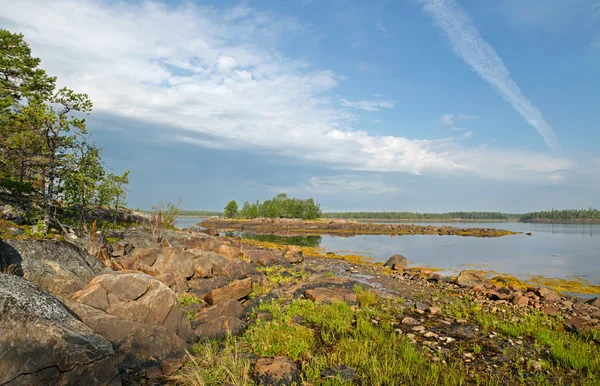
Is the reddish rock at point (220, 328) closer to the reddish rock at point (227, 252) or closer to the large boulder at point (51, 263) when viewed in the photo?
the large boulder at point (51, 263)

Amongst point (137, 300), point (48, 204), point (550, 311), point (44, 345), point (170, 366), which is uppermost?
point (48, 204)

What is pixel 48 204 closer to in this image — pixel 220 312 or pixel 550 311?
pixel 220 312

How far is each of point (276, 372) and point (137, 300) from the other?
4.23m

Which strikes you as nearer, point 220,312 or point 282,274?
point 220,312

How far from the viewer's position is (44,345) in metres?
5.27

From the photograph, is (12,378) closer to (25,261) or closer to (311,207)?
(25,261)

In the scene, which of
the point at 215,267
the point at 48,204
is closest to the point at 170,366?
the point at 215,267

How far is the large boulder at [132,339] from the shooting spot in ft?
23.0

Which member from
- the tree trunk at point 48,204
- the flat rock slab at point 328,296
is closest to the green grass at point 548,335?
the flat rock slab at point 328,296

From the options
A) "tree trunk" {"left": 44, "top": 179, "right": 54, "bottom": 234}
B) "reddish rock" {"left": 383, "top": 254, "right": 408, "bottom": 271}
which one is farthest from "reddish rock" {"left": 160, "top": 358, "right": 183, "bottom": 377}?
"reddish rock" {"left": 383, "top": 254, "right": 408, "bottom": 271}

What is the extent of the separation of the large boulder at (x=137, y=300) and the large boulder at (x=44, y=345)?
2.13 meters

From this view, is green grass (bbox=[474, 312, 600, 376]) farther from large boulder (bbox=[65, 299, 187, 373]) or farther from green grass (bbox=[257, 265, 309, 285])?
large boulder (bbox=[65, 299, 187, 373])

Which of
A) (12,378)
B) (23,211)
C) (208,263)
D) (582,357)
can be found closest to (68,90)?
(23,211)

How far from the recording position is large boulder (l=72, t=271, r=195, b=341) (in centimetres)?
827
